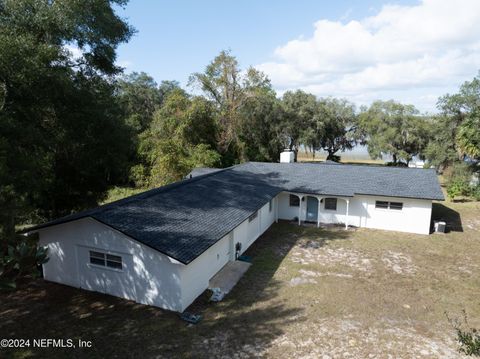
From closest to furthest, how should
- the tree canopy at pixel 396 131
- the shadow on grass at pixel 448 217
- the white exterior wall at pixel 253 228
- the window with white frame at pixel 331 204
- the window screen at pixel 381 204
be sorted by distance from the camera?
the white exterior wall at pixel 253 228, the window screen at pixel 381 204, the shadow on grass at pixel 448 217, the window with white frame at pixel 331 204, the tree canopy at pixel 396 131

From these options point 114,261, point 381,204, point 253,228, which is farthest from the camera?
point 381,204

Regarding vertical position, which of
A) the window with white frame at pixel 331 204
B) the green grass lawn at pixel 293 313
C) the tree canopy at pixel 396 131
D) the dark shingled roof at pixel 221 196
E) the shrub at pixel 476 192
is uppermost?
the tree canopy at pixel 396 131

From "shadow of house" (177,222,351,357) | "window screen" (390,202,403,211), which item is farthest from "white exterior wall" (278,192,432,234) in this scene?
"shadow of house" (177,222,351,357)

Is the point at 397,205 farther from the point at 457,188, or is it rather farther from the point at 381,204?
the point at 457,188

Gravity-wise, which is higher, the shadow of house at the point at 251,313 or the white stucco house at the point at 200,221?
the white stucco house at the point at 200,221

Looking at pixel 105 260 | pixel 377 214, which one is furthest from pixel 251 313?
pixel 377 214

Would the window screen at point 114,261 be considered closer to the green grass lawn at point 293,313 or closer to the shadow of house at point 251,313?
the green grass lawn at point 293,313

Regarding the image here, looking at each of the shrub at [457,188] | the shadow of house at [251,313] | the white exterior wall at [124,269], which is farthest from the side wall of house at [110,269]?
the shrub at [457,188]
